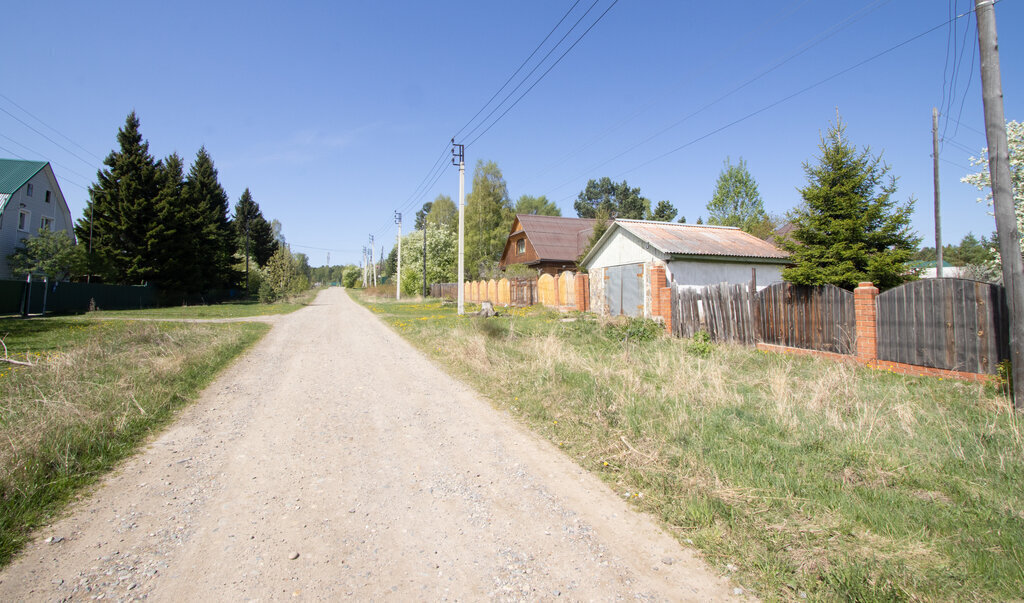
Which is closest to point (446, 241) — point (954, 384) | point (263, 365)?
point (263, 365)

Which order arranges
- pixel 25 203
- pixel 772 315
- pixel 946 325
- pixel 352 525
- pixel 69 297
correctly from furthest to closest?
pixel 25 203 → pixel 69 297 → pixel 772 315 → pixel 946 325 → pixel 352 525

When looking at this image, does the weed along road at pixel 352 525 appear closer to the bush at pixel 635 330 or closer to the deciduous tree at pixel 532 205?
the bush at pixel 635 330

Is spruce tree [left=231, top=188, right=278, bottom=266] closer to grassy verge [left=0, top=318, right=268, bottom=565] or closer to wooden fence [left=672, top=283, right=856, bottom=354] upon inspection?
grassy verge [left=0, top=318, right=268, bottom=565]

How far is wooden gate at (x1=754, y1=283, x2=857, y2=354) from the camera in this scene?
29.8ft

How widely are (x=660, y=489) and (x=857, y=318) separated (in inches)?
290

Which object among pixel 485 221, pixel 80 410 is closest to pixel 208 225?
pixel 485 221

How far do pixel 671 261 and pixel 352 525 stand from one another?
49.1 feet

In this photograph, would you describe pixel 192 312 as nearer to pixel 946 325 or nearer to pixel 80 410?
pixel 80 410

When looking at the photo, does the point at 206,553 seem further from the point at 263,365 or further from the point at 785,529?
the point at 263,365

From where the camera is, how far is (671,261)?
16.3 m

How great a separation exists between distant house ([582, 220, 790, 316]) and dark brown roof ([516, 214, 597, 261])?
13.8 m

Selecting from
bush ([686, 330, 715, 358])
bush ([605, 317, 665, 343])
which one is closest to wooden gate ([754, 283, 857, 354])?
bush ([686, 330, 715, 358])

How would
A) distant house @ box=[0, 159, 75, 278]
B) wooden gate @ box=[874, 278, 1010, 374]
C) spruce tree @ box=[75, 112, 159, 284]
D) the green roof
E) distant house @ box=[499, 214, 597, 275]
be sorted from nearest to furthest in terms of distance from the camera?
wooden gate @ box=[874, 278, 1010, 374] < distant house @ box=[0, 159, 75, 278] < the green roof < spruce tree @ box=[75, 112, 159, 284] < distant house @ box=[499, 214, 597, 275]

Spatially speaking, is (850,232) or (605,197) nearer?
(850,232)
